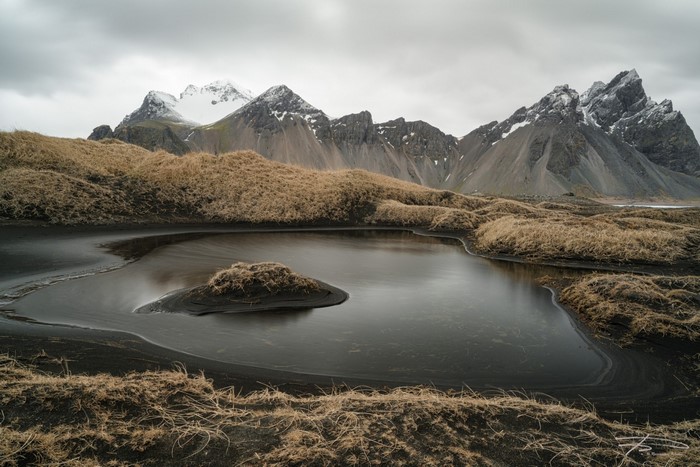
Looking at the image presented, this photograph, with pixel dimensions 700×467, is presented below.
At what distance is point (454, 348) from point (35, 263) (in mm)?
17874

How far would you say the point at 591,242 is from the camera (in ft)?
71.4

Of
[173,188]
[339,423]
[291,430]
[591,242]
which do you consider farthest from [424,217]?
[291,430]

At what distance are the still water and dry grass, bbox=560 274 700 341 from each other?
0.96 meters

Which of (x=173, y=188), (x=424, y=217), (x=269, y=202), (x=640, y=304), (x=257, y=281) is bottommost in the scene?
(x=257, y=281)

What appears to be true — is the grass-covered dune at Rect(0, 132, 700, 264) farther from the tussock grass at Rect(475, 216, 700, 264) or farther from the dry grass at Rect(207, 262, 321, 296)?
the dry grass at Rect(207, 262, 321, 296)

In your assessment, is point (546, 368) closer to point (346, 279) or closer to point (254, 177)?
point (346, 279)

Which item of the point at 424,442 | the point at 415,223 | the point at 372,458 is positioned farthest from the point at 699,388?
the point at 415,223

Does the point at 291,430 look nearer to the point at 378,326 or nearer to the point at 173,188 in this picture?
the point at 378,326

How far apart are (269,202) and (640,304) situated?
32035mm

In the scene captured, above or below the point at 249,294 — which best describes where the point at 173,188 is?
above

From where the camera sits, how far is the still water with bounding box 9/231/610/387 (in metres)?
8.89

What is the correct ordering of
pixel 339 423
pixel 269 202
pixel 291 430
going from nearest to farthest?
pixel 291 430 → pixel 339 423 → pixel 269 202

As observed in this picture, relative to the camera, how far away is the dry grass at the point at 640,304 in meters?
10.9

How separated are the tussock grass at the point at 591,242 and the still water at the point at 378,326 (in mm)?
5001
